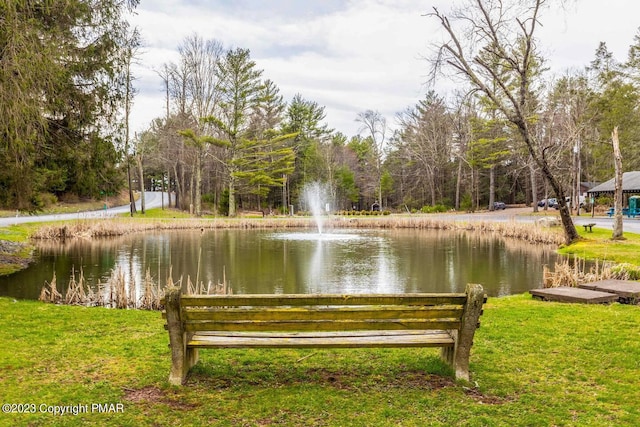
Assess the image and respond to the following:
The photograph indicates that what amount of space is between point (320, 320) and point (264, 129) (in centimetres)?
4339

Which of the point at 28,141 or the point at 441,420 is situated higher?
the point at 28,141

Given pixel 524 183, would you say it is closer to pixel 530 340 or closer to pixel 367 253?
pixel 367 253

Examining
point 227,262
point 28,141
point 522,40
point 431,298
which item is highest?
point 522,40

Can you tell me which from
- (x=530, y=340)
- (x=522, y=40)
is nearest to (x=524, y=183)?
(x=522, y=40)

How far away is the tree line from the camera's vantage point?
10.1m

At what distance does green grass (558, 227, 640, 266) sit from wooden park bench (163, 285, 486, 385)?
11101 millimetres

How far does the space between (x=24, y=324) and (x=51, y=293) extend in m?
3.10

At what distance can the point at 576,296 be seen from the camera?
768cm

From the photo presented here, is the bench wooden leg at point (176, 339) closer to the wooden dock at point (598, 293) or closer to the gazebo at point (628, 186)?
the wooden dock at point (598, 293)

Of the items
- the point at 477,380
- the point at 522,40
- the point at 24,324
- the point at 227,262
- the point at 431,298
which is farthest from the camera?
the point at 522,40

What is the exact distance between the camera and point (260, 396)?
380 cm

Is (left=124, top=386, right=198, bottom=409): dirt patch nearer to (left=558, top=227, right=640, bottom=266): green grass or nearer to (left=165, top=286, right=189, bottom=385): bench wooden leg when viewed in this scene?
(left=165, top=286, right=189, bottom=385): bench wooden leg

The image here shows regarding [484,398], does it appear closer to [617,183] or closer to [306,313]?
[306,313]

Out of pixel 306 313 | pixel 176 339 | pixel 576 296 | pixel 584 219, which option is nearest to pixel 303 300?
pixel 306 313
